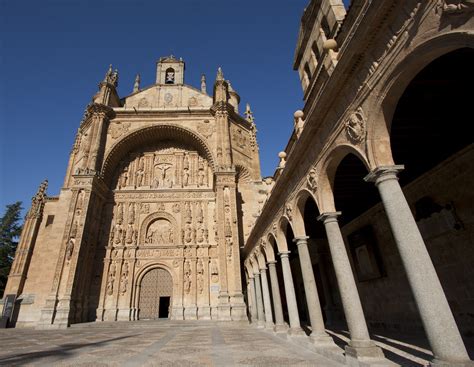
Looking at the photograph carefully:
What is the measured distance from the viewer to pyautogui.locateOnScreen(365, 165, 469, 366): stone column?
2.88 metres

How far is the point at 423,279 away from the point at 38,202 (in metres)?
27.3

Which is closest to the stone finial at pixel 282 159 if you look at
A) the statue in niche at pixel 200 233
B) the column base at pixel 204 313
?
the statue in niche at pixel 200 233

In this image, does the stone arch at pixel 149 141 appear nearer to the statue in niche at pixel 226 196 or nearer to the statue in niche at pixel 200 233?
the statue in niche at pixel 226 196

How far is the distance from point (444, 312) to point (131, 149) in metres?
24.2

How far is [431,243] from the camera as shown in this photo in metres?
6.97

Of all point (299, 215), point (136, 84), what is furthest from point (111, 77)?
point (299, 215)

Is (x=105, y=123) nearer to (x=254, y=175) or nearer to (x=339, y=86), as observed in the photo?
(x=254, y=175)

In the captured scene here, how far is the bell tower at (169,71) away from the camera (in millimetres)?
27969

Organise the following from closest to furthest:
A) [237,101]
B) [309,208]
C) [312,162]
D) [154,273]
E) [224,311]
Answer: [312,162] < [309,208] < [224,311] < [154,273] < [237,101]

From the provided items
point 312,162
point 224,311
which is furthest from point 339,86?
point 224,311

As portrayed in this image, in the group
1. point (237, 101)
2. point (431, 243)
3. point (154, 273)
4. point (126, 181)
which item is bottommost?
point (431, 243)

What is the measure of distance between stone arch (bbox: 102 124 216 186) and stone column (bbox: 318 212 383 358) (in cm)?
1623

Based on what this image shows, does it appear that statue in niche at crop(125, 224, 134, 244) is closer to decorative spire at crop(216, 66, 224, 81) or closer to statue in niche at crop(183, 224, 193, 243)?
statue in niche at crop(183, 224, 193, 243)

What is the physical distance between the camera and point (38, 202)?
2253cm
